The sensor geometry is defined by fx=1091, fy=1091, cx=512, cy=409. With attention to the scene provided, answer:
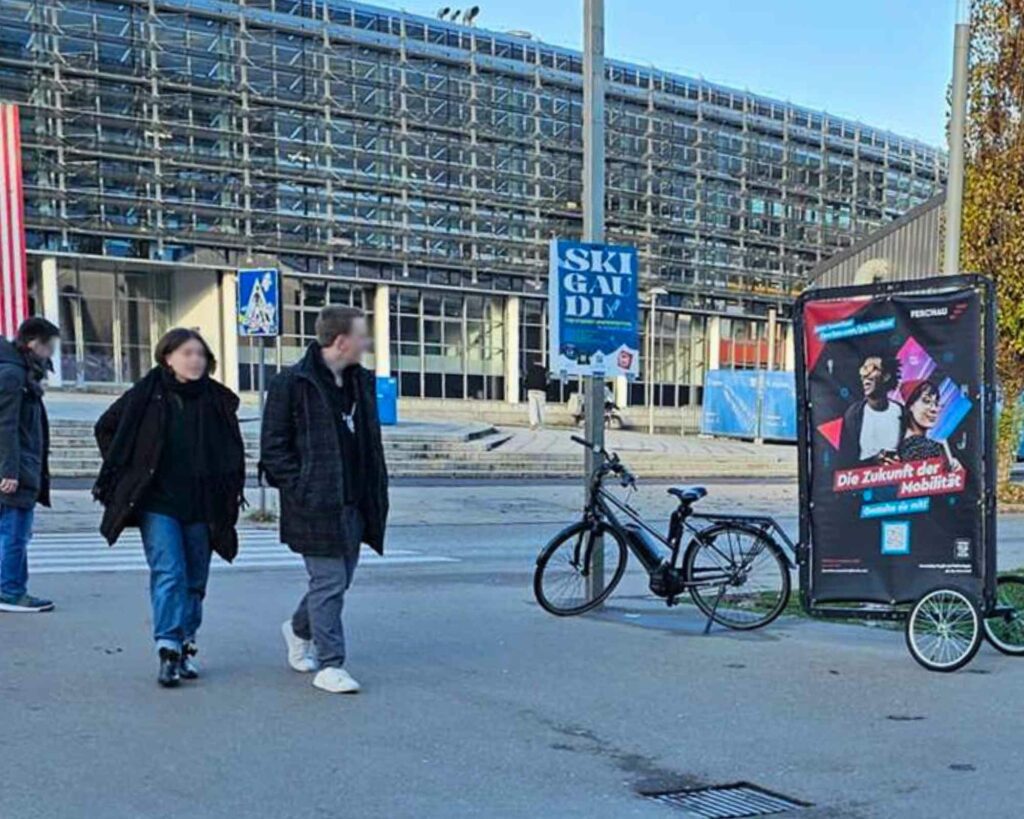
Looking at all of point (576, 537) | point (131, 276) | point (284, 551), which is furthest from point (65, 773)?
point (131, 276)

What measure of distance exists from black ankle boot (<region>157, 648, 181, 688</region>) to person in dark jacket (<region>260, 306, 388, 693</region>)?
27.5 inches

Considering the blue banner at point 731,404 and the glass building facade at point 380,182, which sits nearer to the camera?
the blue banner at point 731,404

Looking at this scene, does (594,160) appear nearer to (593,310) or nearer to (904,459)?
(593,310)

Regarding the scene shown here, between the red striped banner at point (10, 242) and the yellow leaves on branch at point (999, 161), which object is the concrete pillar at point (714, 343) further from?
the red striped banner at point (10, 242)

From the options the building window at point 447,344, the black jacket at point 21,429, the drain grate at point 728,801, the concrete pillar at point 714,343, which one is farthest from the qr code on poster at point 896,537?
the concrete pillar at point 714,343

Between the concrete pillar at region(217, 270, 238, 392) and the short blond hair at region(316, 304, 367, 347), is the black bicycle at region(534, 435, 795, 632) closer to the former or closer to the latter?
the short blond hair at region(316, 304, 367, 347)

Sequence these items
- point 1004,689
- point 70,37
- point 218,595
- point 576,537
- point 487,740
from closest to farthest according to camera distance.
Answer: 1. point 487,740
2. point 1004,689
3. point 576,537
4. point 218,595
5. point 70,37

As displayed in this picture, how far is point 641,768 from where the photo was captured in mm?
4543

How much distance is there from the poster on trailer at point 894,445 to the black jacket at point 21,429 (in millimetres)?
5022

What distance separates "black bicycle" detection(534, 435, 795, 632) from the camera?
743cm

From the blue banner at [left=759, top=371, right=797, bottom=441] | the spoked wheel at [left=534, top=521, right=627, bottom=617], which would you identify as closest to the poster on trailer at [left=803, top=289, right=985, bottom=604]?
the spoked wheel at [left=534, top=521, right=627, bottom=617]

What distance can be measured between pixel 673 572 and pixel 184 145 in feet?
124

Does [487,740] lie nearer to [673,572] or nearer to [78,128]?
[673,572]

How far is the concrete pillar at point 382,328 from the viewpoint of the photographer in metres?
44.2
